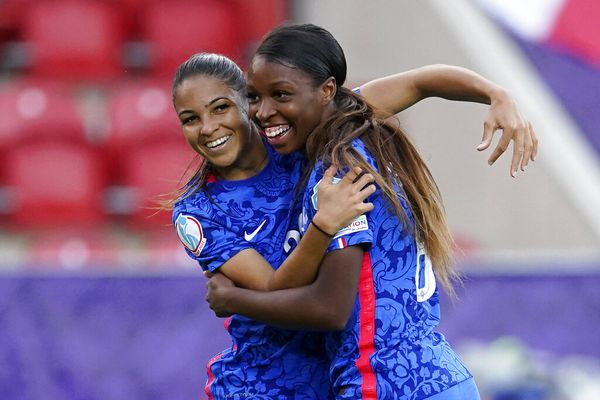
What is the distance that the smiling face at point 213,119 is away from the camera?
303 cm

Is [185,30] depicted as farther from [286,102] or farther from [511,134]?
[511,134]

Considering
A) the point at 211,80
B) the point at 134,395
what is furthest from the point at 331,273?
the point at 134,395

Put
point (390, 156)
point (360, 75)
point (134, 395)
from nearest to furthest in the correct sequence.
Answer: point (390, 156), point (134, 395), point (360, 75)

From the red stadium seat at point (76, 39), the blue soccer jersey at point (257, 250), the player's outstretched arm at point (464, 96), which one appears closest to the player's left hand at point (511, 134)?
the player's outstretched arm at point (464, 96)

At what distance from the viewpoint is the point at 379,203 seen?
2877 mm

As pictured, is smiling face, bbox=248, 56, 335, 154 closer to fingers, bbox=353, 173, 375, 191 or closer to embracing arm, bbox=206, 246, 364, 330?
fingers, bbox=353, 173, 375, 191

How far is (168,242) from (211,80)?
365 cm

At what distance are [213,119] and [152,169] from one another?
406 centimetres

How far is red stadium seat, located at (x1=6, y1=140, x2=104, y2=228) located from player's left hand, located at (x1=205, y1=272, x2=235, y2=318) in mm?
4055

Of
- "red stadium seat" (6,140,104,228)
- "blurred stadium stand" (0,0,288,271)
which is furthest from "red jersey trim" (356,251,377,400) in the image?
"red stadium seat" (6,140,104,228)

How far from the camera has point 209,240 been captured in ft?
9.93

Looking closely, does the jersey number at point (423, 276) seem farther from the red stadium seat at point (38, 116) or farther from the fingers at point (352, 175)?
the red stadium seat at point (38, 116)

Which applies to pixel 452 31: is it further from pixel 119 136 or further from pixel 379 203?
pixel 379 203

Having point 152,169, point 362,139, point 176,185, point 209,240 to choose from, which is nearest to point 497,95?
point 362,139
